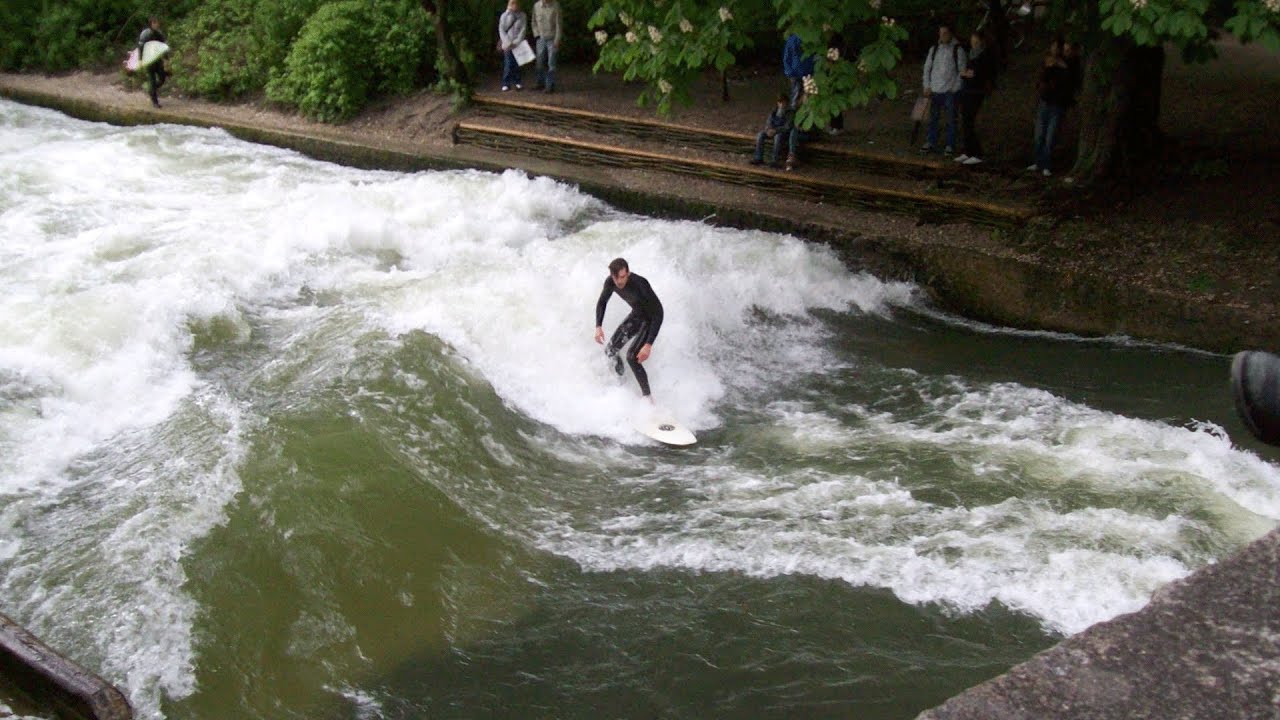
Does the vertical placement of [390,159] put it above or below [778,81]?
below

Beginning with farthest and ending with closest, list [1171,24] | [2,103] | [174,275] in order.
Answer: [2,103] < [174,275] < [1171,24]

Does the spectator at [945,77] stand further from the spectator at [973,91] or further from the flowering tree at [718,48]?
the flowering tree at [718,48]

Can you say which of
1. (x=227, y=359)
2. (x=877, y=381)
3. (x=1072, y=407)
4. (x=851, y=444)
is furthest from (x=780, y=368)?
(x=227, y=359)

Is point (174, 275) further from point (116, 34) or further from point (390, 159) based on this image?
point (116, 34)

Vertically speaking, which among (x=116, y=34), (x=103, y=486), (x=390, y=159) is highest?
(x=116, y=34)

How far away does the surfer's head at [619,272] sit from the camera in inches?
392

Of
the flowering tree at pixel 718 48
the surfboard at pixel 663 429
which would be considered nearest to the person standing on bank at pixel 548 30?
the flowering tree at pixel 718 48

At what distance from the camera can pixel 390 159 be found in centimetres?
1648

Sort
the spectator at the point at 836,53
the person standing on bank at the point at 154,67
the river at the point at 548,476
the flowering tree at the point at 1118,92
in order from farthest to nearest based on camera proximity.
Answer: the person standing on bank at the point at 154,67 → the spectator at the point at 836,53 → the flowering tree at the point at 1118,92 → the river at the point at 548,476

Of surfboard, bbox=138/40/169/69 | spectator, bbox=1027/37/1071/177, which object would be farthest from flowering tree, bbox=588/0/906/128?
surfboard, bbox=138/40/169/69

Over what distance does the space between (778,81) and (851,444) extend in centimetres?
979

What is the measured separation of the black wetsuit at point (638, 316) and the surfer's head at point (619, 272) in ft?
0.15

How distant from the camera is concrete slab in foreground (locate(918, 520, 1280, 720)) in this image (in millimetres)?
2293

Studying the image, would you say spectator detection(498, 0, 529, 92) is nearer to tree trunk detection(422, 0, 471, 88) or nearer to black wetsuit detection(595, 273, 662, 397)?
tree trunk detection(422, 0, 471, 88)
